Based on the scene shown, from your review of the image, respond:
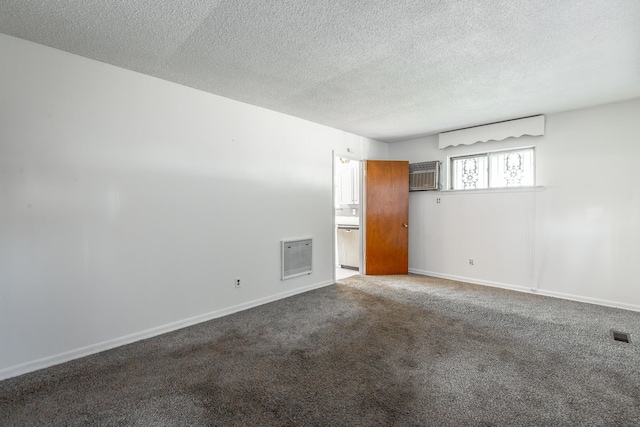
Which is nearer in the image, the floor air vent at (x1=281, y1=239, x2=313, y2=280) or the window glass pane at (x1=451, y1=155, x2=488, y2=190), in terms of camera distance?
the floor air vent at (x1=281, y1=239, x2=313, y2=280)

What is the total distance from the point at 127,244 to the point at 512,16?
3560 millimetres

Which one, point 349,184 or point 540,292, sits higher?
point 349,184

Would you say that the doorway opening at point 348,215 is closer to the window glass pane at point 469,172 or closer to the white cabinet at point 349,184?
the white cabinet at point 349,184

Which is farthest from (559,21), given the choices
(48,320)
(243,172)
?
(48,320)

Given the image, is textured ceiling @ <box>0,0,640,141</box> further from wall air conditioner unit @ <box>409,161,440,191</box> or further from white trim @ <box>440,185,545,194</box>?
wall air conditioner unit @ <box>409,161,440,191</box>

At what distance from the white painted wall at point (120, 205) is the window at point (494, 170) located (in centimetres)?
317

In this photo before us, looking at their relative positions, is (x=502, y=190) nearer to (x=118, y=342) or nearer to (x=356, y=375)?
(x=356, y=375)

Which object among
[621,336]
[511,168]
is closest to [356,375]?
[621,336]

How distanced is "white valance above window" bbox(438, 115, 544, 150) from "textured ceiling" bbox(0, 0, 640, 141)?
59 cm

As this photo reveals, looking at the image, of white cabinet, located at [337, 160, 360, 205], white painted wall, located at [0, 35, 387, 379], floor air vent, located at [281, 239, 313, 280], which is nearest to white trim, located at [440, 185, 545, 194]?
white cabinet, located at [337, 160, 360, 205]

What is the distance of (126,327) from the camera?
2820 millimetres

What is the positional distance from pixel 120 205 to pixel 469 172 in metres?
5.03

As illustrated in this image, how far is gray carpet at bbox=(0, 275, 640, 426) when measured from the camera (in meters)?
1.84

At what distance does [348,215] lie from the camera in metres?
6.39
